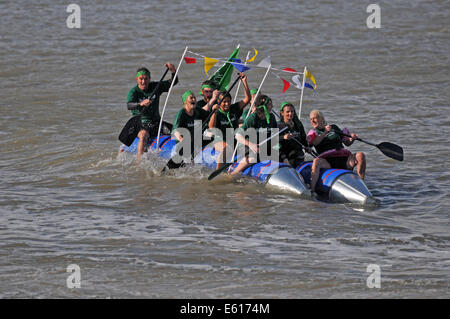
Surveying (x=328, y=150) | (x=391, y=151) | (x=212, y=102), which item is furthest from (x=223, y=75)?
(x=391, y=151)

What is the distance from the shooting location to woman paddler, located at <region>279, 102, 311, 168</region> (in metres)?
10.9

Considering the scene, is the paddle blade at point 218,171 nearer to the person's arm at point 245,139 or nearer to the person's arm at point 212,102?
the person's arm at point 245,139

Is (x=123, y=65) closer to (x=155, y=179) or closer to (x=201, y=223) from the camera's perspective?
(x=155, y=179)

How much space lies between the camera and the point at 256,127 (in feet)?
35.7

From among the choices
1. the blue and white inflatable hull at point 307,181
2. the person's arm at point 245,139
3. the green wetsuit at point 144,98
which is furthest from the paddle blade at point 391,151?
the green wetsuit at point 144,98

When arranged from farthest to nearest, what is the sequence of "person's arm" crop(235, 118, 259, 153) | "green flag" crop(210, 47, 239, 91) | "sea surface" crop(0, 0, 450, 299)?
1. "green flag" crop(210, 47, 239, 91)
2. "person's arm" crop(235, 118, 259, 153)
3. "sea surface" crop(0, 0, 450, 299)

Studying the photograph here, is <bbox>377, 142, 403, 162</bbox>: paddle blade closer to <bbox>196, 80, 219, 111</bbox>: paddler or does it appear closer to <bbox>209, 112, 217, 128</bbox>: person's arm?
<bbox>209, 112, 217, 128</bbox>: person's arm

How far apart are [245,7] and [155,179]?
17019mm

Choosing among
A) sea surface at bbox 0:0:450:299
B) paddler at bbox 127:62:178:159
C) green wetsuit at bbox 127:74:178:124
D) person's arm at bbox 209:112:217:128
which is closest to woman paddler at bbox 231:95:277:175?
sea surface at bbox 0:0:450:299

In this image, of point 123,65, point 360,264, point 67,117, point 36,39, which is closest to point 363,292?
point 360,264

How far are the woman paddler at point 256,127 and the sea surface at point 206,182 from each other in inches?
19.2

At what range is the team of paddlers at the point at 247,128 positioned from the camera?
10.8 metres

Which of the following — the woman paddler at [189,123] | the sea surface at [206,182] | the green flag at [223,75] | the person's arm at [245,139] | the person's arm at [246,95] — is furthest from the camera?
the green flag at [223,75]

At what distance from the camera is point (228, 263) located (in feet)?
26.8
